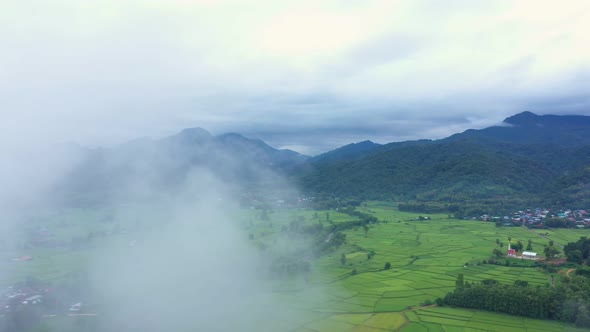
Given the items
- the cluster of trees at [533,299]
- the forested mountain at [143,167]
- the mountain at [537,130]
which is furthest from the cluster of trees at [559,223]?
the mountain at [537,130]

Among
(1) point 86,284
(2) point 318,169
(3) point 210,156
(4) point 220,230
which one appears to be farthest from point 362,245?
(2) point 318,169

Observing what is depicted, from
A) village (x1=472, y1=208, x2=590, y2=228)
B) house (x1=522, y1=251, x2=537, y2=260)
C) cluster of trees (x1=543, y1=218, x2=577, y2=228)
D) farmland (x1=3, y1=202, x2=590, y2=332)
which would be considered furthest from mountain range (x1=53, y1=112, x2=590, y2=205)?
house (x1=522, y1=251, x2=537, y2=260)

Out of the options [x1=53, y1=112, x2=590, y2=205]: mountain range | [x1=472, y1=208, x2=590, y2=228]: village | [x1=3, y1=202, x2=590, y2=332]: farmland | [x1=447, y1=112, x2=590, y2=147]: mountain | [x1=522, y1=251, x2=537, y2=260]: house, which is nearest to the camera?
[x1=3, y1=202, x2=590, y2=332]: farmland

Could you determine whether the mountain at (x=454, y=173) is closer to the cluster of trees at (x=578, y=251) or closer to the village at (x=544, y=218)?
the village at (x=544, y=218)

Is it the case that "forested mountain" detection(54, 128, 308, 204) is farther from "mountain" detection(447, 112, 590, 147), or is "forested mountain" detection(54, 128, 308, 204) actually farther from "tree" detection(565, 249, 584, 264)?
"mountain" detection(447, 112, 590, 147)

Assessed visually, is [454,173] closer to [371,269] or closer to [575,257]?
[575,257]

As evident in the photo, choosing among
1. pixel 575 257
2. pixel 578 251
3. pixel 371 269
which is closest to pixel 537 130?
pixel 578 251
